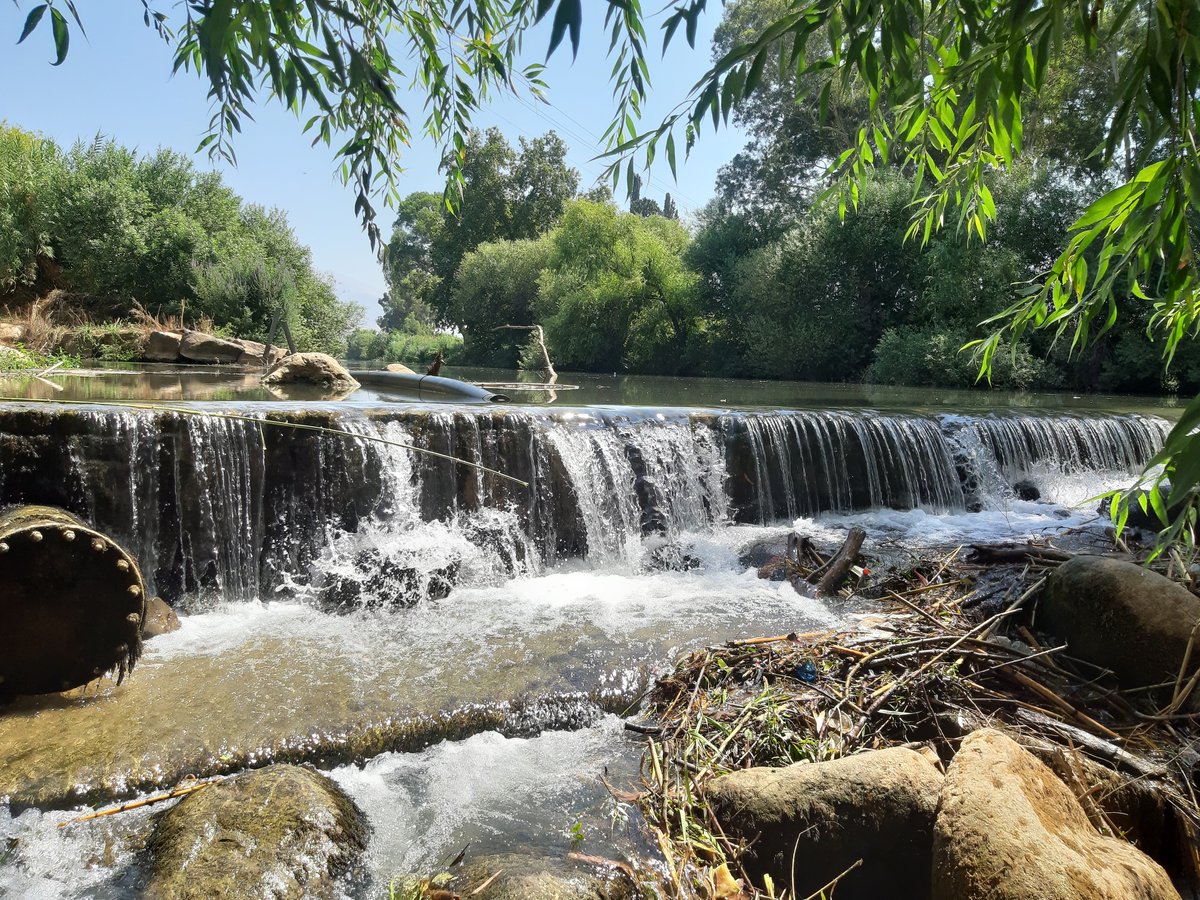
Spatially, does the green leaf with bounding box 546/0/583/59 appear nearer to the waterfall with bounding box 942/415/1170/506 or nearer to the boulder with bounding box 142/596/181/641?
the boulder with bounding box 142/596/181/641

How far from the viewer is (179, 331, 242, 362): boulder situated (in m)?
19.3

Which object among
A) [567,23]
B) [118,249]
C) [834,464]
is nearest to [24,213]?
[118,249]

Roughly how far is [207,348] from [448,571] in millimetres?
16378

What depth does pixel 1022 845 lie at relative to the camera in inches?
76.4

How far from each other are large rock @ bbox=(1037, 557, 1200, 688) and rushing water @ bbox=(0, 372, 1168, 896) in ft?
4.42

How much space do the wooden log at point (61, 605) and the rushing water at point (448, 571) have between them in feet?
0.58

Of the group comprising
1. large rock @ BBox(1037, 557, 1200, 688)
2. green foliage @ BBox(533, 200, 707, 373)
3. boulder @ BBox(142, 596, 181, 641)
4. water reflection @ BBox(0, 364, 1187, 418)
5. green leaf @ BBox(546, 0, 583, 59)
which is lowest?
boulder @ BBox(142, 596, 181, 641)

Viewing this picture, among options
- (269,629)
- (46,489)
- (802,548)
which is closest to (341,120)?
Answer: (269,629)

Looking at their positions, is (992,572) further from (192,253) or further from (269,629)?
(192,253)

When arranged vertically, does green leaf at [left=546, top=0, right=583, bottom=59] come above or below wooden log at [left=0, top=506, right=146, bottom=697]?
above

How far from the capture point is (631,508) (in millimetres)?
7859

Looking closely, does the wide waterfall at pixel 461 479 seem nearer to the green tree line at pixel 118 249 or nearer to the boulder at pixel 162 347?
the boulder at pixel 162 347

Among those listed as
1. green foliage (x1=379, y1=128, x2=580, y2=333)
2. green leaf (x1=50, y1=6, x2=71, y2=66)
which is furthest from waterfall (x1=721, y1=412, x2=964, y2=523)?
green foliage (x1=379, y1=128, x2=580, y2=333)

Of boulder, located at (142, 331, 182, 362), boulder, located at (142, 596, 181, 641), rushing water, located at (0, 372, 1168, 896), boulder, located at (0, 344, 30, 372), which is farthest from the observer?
boulder, located at (142, 331, 182, 362)
